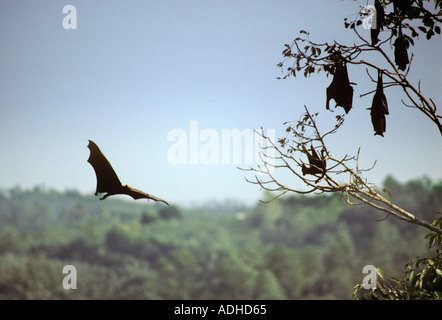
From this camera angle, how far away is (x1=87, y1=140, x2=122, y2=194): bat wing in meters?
2.84

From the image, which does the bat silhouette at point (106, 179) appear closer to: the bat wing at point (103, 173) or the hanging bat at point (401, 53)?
the bat wing at point (103, 173)

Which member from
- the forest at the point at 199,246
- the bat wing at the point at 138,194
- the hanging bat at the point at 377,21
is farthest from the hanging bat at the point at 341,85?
the forest at the point at 199,246

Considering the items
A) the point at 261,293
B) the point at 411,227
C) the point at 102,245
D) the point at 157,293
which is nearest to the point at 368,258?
the point at 411,227

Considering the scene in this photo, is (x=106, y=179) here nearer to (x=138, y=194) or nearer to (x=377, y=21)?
(x=138, y=194)

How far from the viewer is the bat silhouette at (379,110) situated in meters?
3.30

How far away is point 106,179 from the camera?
2928mm

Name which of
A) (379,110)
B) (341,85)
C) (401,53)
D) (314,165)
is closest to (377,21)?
(401,53)

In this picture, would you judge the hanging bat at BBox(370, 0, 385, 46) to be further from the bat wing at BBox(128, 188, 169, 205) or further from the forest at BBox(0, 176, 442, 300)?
the forest at BBox(0, 176, 442, 300)

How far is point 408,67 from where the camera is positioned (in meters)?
3.24

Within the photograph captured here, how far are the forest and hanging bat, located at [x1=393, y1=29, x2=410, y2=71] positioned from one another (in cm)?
2986

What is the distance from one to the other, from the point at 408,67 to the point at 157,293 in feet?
117

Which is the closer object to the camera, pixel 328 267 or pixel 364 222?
pixel 328 267
